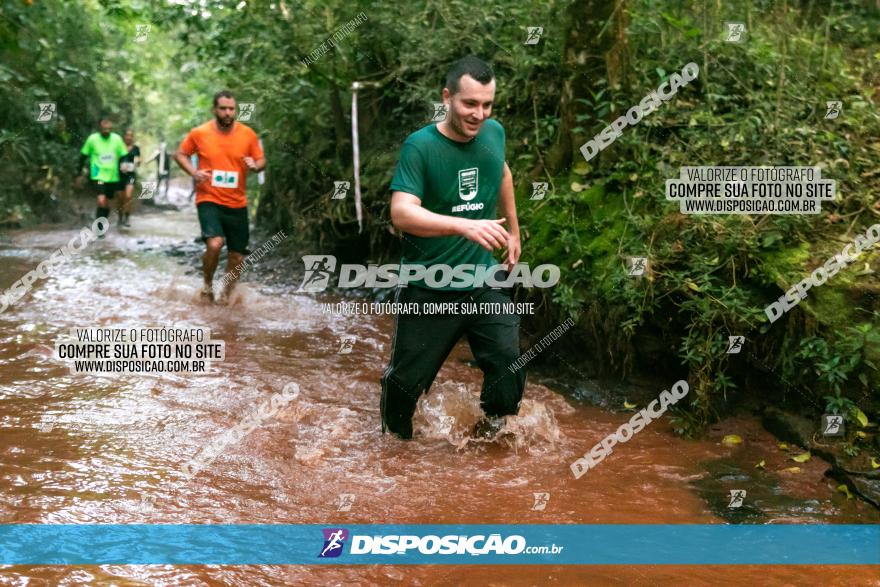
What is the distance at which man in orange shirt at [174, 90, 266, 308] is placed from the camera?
808cm

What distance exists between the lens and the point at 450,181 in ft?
14.1

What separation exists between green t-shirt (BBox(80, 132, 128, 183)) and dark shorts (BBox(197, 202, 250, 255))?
245 inches

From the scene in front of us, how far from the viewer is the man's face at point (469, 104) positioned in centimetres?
411

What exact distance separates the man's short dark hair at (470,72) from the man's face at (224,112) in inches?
175

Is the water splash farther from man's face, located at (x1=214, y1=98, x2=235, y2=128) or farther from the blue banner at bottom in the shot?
man's face, located at (x1=214, y1=98, x2=235, y2=128)


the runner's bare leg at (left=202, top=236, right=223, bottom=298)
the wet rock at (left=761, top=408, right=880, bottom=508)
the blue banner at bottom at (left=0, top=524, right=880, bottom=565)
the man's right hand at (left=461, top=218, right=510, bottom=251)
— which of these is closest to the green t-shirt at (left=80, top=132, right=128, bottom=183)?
the runner's bare leg at (left=202, top=236, right=223, bottom=298)

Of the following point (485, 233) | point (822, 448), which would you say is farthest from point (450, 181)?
point (822, 448)

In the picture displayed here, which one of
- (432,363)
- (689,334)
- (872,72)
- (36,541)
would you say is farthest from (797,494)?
(872,72)

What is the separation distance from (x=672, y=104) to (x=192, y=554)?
5346mm

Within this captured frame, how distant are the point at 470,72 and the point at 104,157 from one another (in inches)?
439

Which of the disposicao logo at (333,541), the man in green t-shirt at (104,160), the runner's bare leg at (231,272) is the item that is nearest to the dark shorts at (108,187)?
the man in green t-shirt at (104,160)

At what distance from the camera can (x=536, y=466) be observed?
4656 mm

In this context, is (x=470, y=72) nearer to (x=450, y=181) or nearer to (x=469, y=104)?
(x=469, y=104)

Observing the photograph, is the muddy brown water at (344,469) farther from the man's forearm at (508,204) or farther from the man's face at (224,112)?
the man's face at (224,112)
